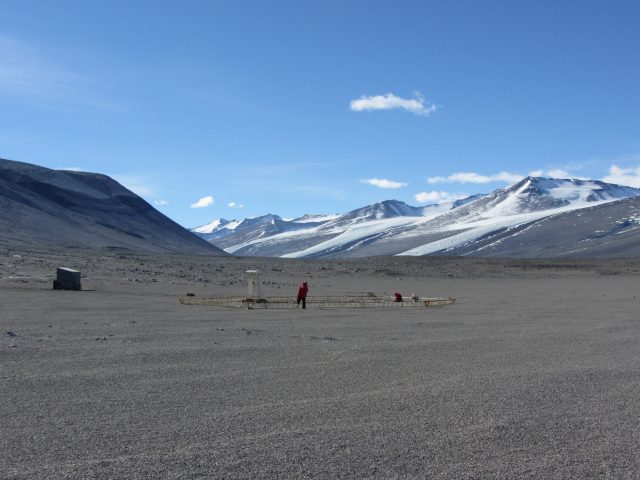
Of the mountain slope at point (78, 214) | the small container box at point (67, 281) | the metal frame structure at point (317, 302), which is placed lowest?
the metal frame structure at point (317, 302)

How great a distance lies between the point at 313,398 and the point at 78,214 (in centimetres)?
13049

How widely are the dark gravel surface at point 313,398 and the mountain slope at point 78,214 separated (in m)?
75.5

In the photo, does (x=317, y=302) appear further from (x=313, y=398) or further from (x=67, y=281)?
(x=313, y=398)

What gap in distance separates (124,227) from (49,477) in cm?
14100

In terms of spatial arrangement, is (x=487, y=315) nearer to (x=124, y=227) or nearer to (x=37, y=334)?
(x=37, y=334)

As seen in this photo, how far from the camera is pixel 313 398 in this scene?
32.5 ft

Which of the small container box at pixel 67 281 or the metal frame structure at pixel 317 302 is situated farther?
the small container box at pixel 67 281

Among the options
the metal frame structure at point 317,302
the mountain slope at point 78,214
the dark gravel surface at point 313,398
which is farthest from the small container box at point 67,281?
the mountain slope at point 78,214

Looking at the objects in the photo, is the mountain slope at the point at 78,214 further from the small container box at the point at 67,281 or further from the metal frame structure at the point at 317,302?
the metal frame structure at the point at 317,302

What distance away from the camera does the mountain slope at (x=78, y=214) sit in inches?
4033

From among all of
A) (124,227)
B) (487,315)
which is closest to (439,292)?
(487,315)

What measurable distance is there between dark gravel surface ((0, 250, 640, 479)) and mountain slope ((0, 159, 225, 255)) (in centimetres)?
7548

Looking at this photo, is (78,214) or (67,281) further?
(78,214)

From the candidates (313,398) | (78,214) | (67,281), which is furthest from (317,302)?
(78,214)
